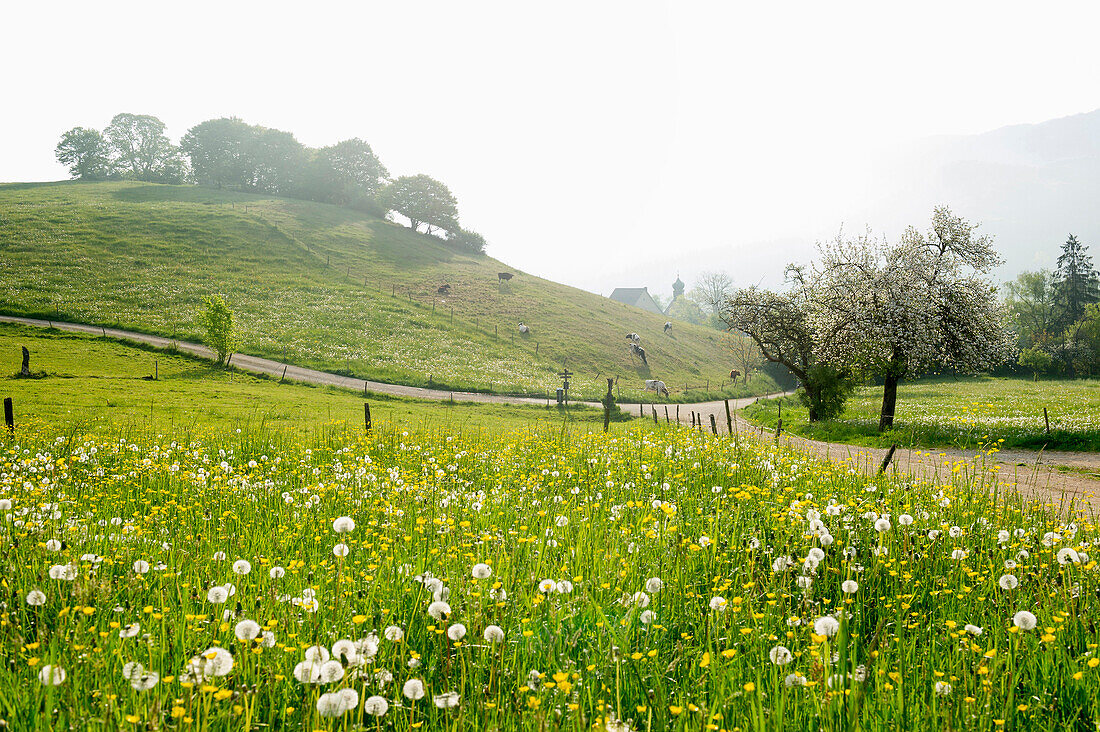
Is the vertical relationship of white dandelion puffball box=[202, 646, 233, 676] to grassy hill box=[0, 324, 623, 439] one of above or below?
above

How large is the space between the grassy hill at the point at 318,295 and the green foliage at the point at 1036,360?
3803cm

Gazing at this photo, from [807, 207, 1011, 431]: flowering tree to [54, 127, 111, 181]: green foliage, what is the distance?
140 meters

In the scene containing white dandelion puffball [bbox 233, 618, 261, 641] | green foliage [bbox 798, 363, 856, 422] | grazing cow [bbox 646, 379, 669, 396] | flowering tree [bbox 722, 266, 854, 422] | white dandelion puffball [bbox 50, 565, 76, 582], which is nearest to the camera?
white dandelion puffball [bbox 233, 618, 261, 641]

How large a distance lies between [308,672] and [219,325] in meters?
44.1

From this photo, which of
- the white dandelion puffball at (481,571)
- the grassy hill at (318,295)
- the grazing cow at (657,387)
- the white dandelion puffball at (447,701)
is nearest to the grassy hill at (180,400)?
the grassy hill at (318,295)

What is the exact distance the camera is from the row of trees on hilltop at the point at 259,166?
365 feet

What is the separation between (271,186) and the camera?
116250 millimetres

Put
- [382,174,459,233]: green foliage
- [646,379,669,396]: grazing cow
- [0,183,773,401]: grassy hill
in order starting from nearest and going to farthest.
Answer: [0,183,773,401]: grassy hill, [646,379,669,396]: grazing cow, [382,174,459,233]: green foliage

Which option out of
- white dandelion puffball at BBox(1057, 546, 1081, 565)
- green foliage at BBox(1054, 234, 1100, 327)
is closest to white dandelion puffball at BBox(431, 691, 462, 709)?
white dandelion puffball at BBox(1057, 546, 1081, 565)

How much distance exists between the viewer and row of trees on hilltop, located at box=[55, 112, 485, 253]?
111 m

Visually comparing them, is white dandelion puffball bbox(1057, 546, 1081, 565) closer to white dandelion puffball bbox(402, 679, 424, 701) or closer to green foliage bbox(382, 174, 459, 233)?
white dandelion puffball bbox(402, 679, 424, 701)

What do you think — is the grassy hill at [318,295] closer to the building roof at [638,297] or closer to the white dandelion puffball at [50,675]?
the white dandelion puffball at [50,675]

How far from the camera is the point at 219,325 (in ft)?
131

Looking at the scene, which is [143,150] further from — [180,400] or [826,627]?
[826,627]
